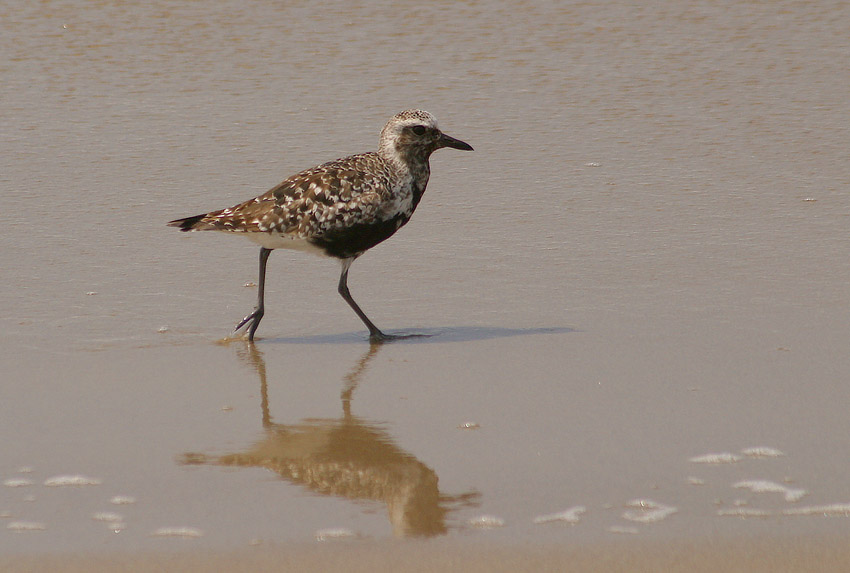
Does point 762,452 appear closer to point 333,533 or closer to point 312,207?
point 333,533

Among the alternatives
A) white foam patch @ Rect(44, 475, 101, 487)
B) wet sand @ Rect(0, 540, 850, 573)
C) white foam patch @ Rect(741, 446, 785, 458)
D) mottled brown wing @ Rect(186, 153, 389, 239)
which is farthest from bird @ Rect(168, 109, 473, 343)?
wet sand @ Rect(0, 540, 850, 573)

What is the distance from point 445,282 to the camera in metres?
8.48

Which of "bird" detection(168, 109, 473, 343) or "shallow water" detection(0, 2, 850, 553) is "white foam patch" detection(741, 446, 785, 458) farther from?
"bird" detection(168, 109, 473, 343)

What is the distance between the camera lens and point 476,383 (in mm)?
6750

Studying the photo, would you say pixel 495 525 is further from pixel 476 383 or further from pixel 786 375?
pixel 786 375

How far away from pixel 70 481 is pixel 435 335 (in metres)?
2.68

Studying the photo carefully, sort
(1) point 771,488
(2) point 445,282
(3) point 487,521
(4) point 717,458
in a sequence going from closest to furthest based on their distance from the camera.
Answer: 1. (3) point 487,521
2. (1) point 771,488
3. (4) point 717,458
4. (2) point 445,282

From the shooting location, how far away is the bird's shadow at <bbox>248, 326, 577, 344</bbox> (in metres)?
7.50

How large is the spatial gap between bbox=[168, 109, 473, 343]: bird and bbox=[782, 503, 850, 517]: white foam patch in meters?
3.21

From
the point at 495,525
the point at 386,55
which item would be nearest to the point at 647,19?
the point at 386,55

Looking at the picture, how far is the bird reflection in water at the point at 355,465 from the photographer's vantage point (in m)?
5.19

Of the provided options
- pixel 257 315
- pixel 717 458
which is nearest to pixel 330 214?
pixel 257 315

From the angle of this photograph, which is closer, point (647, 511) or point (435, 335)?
point (647, 511)

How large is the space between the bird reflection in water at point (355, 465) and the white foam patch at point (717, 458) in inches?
40.6
